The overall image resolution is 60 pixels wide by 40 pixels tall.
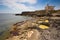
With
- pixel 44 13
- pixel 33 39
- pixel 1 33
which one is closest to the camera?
pixel 33 39

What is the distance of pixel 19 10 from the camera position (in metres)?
4.64

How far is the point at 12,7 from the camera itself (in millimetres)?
4426

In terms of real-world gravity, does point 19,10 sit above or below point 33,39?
above

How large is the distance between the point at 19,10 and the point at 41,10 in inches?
41.9

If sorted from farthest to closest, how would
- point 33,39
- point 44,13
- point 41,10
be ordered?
point 44,13, point 41,10, point 33,39

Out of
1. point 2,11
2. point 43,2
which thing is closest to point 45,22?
point 43,2

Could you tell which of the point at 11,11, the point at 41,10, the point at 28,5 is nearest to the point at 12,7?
the point at 11,11

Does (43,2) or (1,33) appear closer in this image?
(1,33)

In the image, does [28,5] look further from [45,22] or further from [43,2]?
[45,22]

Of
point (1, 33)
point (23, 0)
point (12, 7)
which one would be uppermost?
point (23, 0)

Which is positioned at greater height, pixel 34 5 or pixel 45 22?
pixel 34 5

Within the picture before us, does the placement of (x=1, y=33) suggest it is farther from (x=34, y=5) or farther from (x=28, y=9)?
(x=34, y=5)

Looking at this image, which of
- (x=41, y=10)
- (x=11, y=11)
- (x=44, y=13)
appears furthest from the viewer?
(x=44, y=13)

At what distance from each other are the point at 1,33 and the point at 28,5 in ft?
5.78
